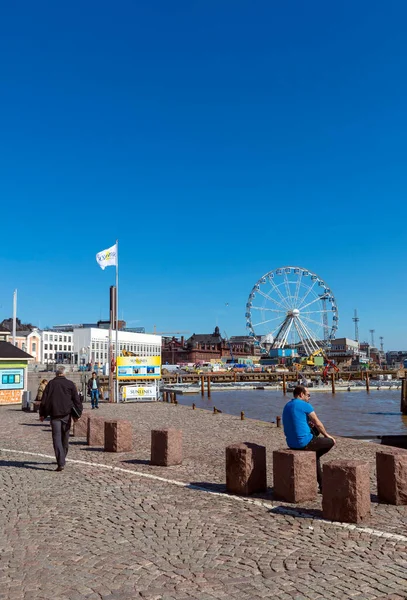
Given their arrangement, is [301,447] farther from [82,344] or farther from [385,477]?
[82,344]

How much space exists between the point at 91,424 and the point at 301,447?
8025 mm

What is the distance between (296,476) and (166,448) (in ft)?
13.5

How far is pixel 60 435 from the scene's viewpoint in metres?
11.7

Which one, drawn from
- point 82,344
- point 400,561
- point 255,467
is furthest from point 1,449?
point 82,344

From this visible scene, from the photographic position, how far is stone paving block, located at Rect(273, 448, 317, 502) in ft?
29.0

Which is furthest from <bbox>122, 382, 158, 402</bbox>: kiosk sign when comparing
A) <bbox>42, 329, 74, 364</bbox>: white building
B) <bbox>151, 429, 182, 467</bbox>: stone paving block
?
<bbox>42, 329, 74, 364</bbox>: white building

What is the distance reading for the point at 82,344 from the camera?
148m

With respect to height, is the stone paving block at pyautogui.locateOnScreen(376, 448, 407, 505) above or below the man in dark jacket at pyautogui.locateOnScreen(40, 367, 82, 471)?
below

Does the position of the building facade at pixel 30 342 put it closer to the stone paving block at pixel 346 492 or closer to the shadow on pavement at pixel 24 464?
the shadow on pavement at pixel 24 464

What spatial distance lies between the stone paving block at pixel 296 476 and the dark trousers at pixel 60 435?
190 inches

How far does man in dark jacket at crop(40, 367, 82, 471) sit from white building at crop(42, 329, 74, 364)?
12728 cm

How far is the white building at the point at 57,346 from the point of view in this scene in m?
139

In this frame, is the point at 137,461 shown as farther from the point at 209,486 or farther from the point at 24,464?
the point at 209,486

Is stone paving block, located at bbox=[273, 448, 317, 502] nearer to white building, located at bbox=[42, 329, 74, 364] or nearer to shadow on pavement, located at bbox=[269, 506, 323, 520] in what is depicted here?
shadow on pavement, located at bbox=[269, 506, 323, 520]
